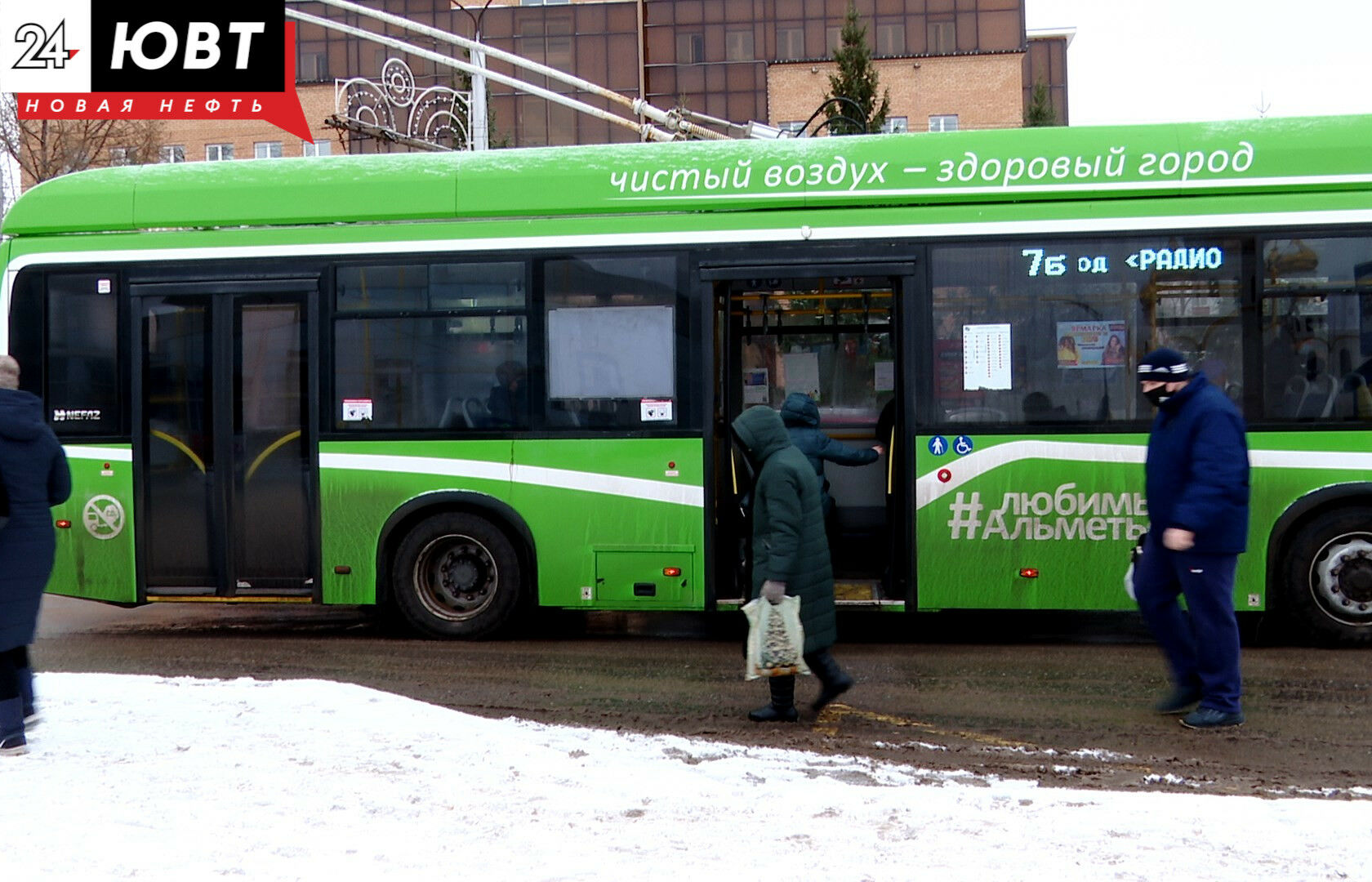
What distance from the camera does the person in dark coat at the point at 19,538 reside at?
20.6 feet

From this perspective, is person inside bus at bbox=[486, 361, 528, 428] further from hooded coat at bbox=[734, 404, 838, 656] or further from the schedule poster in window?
the schedule poster in window

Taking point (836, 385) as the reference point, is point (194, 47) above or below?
above

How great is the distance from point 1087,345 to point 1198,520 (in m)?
2.57

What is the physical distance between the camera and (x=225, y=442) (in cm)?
999

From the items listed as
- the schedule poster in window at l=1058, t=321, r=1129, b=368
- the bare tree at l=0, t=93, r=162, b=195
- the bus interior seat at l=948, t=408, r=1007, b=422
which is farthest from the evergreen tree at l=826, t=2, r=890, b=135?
the bus interior seat at l=948, t=408, r=1007, b=422

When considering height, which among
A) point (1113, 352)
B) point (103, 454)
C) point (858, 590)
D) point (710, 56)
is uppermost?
point (710, 56)

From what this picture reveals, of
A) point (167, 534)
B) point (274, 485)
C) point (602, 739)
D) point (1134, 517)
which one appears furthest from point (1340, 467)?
point (167, 534)

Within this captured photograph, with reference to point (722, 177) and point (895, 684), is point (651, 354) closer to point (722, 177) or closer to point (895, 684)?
point (722, 177)

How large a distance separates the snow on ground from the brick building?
149 ft

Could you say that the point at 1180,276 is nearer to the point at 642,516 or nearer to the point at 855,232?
the point at 855,232

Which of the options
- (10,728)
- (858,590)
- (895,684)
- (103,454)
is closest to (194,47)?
(103,454)

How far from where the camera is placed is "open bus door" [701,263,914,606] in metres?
9.39

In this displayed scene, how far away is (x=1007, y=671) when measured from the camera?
8.66 metres

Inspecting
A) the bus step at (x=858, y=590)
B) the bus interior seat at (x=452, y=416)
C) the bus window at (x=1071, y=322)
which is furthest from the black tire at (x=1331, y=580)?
the bus interior seat at (x=452, y=416)
